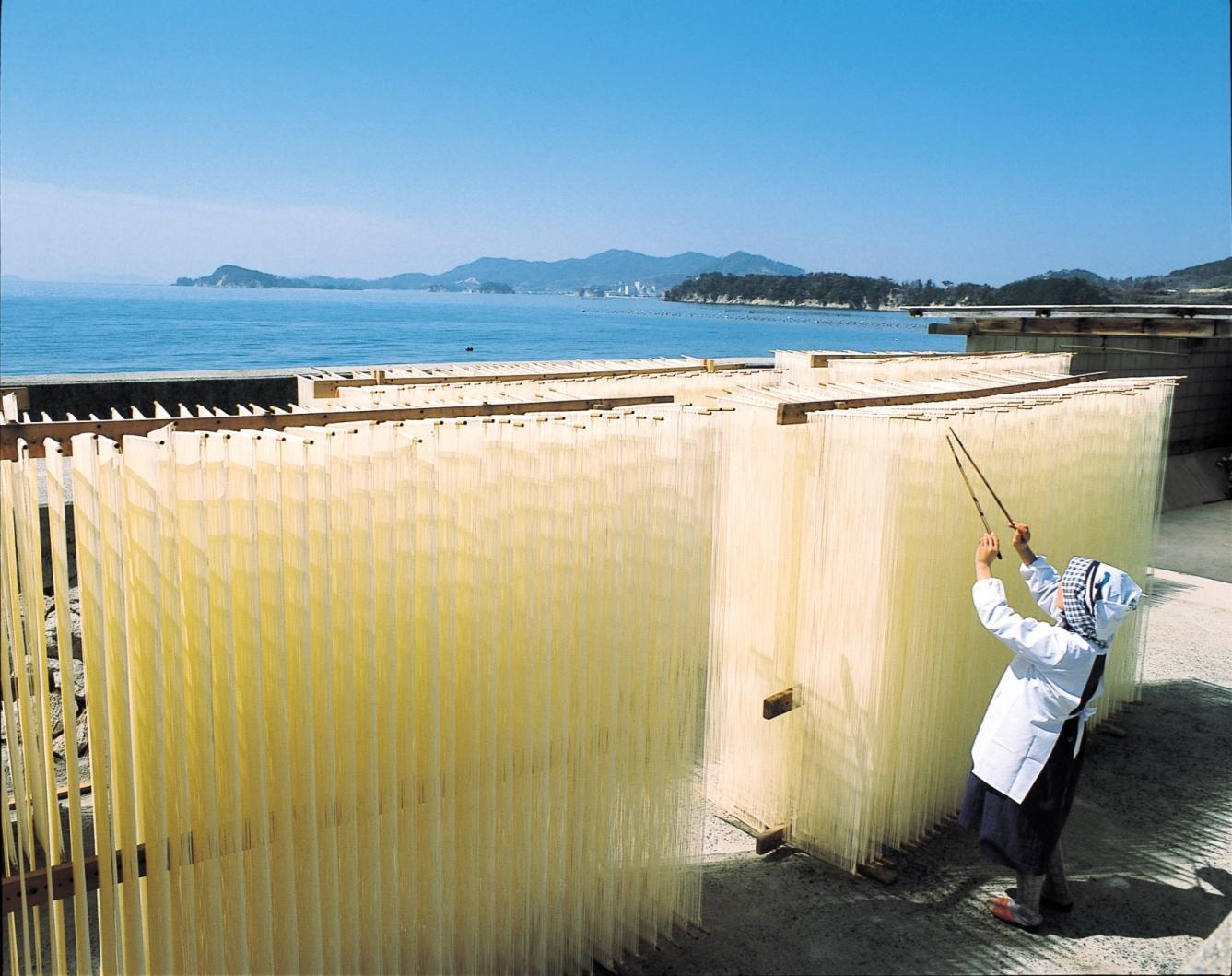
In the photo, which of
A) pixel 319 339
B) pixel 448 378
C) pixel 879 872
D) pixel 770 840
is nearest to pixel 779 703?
pixel 770 840

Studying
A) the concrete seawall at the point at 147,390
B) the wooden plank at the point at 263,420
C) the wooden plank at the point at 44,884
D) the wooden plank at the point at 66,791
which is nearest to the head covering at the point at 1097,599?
the wooden plank at the point at 263,420

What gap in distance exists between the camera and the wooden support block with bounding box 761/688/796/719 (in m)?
4.97

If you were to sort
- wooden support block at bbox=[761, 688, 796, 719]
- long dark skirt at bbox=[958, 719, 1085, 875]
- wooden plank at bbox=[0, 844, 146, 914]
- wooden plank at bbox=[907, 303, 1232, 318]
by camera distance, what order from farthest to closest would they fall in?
wooden plank at bbox=[907, 303, 1232, 318], wooden support block at bbox=[761, 688, 796, 719], long dark skirt at bbox=[958, 719, 1085, 875], wooden plank at bbox=[0, 844, 146, 914]

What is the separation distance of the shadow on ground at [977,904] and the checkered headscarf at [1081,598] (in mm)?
1535

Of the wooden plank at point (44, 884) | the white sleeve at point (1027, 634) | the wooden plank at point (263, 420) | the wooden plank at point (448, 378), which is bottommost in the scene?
the wooden plank at point (44, 884)

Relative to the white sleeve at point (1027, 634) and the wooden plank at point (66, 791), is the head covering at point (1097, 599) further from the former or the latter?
the wooden plank at point (66, 791)

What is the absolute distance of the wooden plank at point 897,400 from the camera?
4789 millimetres

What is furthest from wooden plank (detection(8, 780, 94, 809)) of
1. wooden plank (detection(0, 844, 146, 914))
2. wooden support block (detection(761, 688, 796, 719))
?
wooden support block (detection(761, 688, 796, 719))

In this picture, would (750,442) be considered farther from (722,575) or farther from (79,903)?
(79,903)

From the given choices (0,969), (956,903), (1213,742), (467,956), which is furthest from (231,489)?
(1213,742)

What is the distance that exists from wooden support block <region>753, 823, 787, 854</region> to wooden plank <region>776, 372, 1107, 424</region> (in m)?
2.33

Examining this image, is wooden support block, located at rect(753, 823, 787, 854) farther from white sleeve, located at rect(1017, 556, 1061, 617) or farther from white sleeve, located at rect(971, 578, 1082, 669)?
white sleeve, located at rect(1017, 556, 1061, 617)

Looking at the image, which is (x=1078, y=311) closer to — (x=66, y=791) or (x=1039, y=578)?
(x=1039, y=578)

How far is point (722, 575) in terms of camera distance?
5273 millimetres
